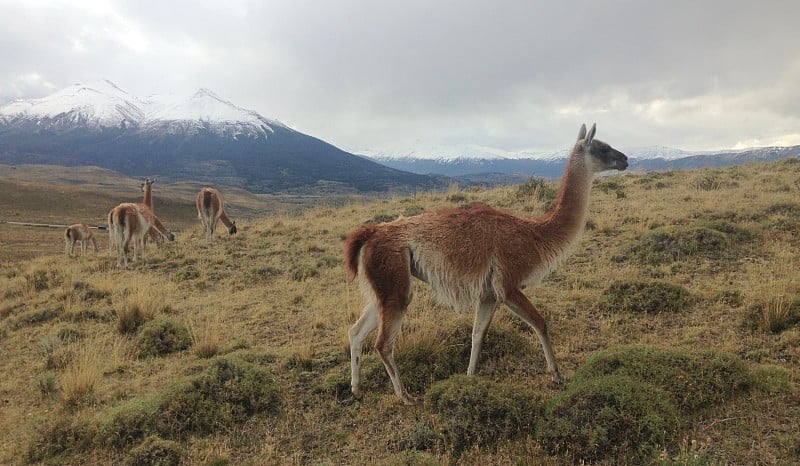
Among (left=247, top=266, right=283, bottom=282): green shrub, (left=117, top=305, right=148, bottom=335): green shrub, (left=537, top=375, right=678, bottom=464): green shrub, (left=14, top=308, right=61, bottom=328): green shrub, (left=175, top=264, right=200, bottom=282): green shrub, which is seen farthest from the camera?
(left=175, top=264, right=200, bottom=282): green shrub

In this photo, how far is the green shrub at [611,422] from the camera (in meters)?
3.28

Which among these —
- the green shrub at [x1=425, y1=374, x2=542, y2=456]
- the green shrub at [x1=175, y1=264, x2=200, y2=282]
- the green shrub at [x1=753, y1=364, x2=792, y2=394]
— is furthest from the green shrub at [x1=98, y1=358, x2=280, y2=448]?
the green shrub at [x1=175, y1=264, x2=200, y2=282]

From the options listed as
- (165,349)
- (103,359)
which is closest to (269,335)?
(165,349)

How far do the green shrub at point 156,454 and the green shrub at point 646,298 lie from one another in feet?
17.0

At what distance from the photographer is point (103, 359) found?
19.9 ft

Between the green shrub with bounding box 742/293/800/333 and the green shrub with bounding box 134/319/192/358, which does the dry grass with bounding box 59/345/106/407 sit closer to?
the green shrub with bounding box 134/319/192/358

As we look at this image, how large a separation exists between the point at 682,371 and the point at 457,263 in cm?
212

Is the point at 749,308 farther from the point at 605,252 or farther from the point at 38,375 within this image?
the point at 38,375

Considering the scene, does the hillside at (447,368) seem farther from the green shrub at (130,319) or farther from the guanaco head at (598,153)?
the guanaco head at (598,153)

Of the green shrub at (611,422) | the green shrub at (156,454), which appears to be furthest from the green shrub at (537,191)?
the green shrub at (156,454)

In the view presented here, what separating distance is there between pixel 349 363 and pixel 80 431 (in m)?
2.64

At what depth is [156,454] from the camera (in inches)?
149

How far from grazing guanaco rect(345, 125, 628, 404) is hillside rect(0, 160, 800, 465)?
601mm

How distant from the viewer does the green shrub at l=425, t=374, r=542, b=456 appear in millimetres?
3736
